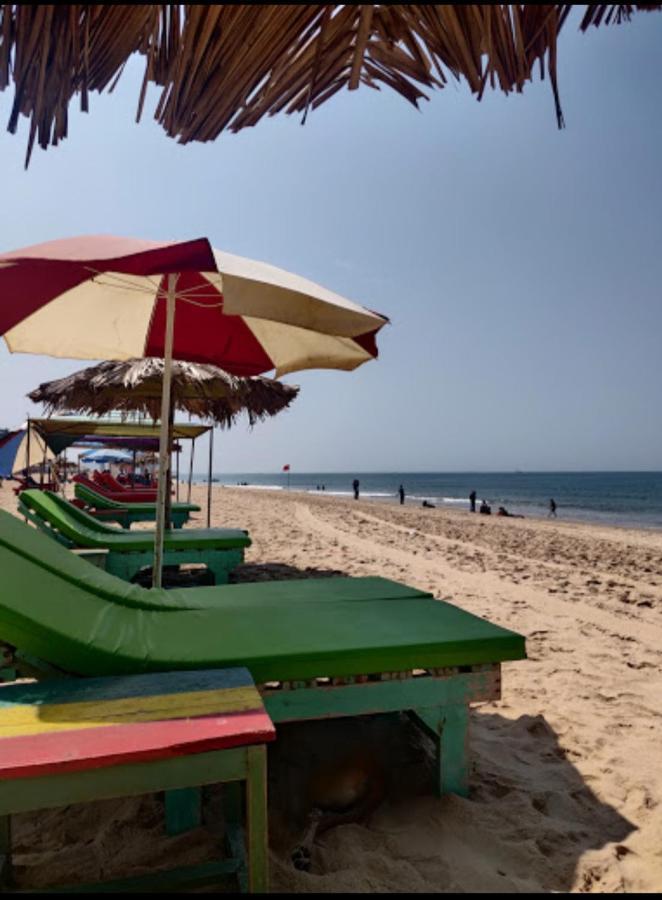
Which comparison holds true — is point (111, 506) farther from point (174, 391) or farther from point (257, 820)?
point (257, 820)

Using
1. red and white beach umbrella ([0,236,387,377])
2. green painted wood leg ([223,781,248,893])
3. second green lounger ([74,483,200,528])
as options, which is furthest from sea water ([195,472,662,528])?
green painted wood leg ([223,781,248,893])

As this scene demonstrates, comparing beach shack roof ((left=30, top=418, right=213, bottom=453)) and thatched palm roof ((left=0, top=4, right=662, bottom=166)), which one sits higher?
thatched palm roof ((left=0, top=4, right=662, bottom=166))

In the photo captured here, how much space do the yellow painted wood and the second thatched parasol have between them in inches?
191

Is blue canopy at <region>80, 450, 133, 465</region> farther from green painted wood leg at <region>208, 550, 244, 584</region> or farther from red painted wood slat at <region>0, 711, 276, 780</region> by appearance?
red painted wood slat at <region>0, 711, 276, 780</region>

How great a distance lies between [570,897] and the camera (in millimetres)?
1637

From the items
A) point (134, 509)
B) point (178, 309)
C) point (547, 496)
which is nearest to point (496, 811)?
point (178, 309)

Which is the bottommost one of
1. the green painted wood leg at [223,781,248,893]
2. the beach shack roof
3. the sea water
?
the sea water

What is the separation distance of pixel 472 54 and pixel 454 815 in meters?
2.66

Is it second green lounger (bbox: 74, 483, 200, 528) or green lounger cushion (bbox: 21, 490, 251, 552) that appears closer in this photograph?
green lounger cushion (bbox: 21, 490, 251, 552)

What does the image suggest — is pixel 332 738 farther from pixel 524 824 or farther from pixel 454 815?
pixel 524 824

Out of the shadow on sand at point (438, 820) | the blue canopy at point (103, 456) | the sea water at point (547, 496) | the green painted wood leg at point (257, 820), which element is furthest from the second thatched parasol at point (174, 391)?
the sea water at point (547, 496)

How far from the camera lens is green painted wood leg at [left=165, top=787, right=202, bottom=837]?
193cm

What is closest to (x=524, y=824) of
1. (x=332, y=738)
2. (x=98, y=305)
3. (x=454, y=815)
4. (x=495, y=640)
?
(x=454, y=815)

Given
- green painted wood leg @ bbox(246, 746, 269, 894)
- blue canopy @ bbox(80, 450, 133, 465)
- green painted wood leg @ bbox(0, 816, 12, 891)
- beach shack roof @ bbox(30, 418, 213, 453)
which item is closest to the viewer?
green painted wood leg @ bbox(246, 746, 269, 894)
